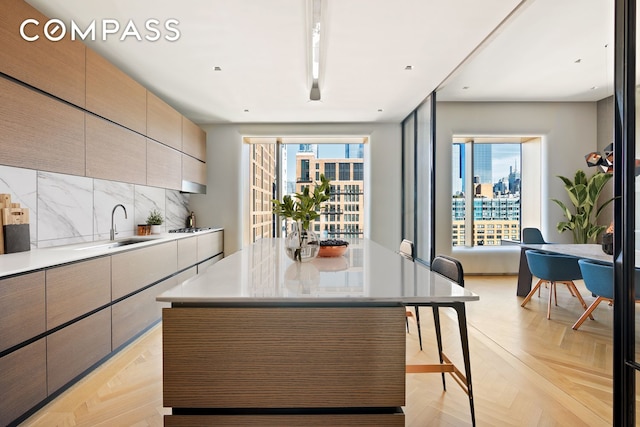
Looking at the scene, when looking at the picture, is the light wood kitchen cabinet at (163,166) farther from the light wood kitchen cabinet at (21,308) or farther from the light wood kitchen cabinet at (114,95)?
the light wood kitchen cabinet at (21,308)

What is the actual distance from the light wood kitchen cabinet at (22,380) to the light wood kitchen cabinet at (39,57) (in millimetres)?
1583

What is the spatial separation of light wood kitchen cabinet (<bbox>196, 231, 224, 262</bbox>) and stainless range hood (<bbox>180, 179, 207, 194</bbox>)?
0.69 meters

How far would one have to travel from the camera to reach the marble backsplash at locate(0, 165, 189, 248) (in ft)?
8.32

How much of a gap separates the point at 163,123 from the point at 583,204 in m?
6.23

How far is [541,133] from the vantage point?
19.1 ft

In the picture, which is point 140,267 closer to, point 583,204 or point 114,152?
point 114,152

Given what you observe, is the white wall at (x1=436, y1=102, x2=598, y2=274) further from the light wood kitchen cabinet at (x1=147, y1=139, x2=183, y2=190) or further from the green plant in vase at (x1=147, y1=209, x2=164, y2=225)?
the green plant in vase at (x1=147, y1=209, x2=164, y2=225)

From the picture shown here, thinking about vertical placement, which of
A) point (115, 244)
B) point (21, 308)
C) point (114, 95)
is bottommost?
point (21, 308)

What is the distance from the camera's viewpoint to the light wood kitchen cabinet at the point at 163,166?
3.83 metres

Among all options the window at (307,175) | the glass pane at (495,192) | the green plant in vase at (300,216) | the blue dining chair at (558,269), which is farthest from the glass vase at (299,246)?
the glass pane at (495,192)

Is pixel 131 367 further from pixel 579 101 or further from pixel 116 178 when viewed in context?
pixel 579 101

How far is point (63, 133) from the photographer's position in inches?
95.7

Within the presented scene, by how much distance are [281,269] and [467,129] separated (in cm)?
530

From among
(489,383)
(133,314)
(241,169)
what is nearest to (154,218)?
(133,314)
